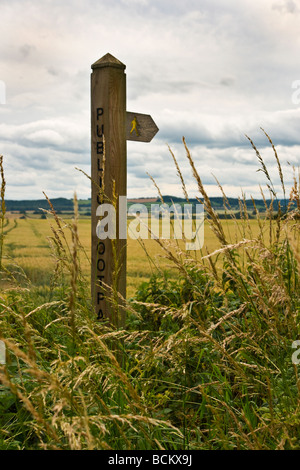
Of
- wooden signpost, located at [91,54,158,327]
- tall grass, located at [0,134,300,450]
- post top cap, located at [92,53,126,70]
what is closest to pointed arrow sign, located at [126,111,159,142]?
wooden signpost, located at [91,54,158,327]

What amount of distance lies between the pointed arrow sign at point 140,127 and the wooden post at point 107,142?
0.09 metres

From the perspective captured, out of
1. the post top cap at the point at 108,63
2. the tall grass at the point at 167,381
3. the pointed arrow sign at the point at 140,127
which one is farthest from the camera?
the pointed arrow sign at the point at 140,127

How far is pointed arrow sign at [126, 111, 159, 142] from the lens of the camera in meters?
3.81

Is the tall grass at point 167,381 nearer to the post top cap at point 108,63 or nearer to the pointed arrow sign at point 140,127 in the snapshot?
the pointed arrow sign at point 140,127

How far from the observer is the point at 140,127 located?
388 cm

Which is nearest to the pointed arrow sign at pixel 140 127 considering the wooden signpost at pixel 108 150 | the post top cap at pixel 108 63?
the wooden signpost at pixel 108 150

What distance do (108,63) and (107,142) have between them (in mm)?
677

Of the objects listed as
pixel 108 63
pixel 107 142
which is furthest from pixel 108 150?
pixel 108 63

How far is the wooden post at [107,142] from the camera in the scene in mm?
3629

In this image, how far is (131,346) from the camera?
3441 millimetres

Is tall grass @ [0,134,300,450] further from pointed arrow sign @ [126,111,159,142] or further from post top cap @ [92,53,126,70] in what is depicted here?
post top cap @ [92,53,126,70]

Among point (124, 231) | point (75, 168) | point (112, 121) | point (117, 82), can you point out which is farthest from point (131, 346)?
point (117, 82)
